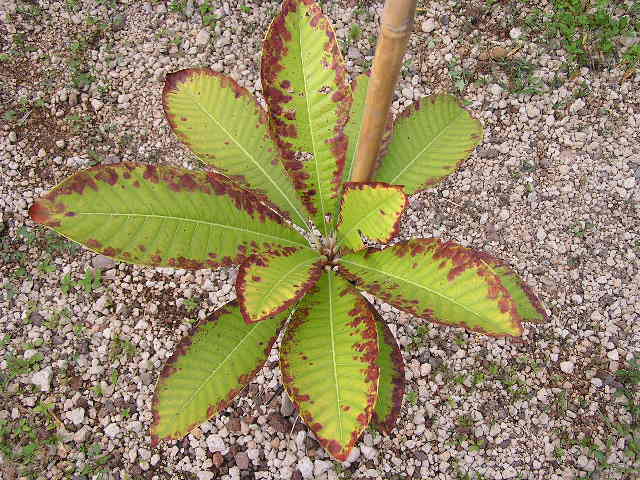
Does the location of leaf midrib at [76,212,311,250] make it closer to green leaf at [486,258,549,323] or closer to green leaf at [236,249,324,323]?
green leaf at [236,249,324,323]

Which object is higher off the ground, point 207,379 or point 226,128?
point 226,128

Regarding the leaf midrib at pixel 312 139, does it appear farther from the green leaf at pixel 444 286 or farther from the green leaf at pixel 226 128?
the green leaf at pixel 444 286

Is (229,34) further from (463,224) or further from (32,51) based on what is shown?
(463,224)

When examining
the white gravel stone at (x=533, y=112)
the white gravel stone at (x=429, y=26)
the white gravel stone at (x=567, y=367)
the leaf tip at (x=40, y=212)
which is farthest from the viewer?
the white gravel stone at (x=429, y=26)

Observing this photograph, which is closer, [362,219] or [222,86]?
[362,219]

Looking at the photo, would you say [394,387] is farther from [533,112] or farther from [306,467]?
[533,112]

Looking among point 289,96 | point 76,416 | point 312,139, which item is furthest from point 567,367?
point 76,416

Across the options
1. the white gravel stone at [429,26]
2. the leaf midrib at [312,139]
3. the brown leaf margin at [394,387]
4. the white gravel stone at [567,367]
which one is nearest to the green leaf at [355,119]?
the leaf midrib at [312,139]
